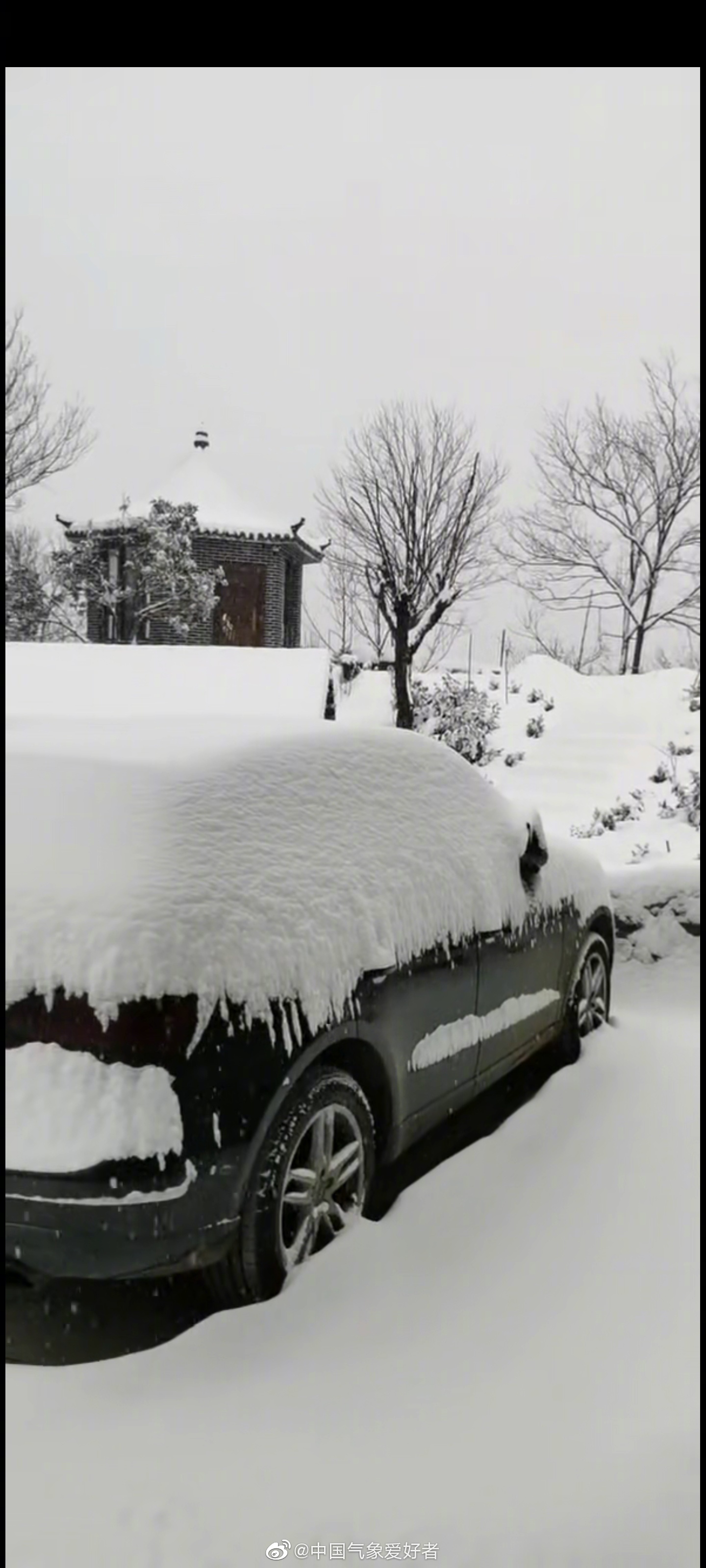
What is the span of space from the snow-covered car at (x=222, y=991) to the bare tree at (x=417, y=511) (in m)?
13.8

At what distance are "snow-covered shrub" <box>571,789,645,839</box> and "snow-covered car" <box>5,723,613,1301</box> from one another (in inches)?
316

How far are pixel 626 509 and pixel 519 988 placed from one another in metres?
19.3

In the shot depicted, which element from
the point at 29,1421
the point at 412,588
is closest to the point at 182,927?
the point at 29,1421

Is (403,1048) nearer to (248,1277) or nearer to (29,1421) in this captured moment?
(248,1277)

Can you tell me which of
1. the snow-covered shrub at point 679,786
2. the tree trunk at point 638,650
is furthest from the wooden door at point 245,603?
the snow-covered shrub at point 679,786

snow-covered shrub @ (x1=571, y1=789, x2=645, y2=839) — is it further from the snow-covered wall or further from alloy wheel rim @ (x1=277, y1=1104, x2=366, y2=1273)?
alloy wheel rim @ (x1=277, y1=1104, x2=366, y2=1273)

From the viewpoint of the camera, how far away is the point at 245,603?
24.7m

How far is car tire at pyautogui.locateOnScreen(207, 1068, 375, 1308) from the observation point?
7.36ft

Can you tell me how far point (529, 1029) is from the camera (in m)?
3.75

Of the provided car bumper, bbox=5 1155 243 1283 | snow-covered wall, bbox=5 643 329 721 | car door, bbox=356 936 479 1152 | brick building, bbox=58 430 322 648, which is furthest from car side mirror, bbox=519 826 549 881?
brick building, bbox=58 430 322 648

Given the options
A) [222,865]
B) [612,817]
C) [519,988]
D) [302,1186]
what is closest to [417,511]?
[612,817]

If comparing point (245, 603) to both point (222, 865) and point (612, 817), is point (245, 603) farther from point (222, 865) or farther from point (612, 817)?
point (222, 865)
